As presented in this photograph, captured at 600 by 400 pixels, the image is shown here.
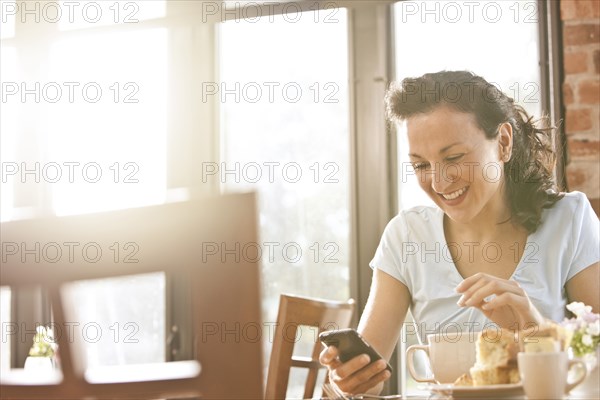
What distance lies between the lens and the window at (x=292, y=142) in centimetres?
283

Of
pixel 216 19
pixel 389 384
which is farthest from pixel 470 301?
pixel 216 19

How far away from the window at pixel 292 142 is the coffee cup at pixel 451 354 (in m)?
1.45

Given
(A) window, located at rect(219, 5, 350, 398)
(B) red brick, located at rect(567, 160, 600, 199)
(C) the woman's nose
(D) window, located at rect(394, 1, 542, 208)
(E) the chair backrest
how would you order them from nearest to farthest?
1. (E) the chair backrest
2. (C) the woman's nose
3. (B) red brick, located at rect(567, 160, 600, 199)
4. (D) window, located at rect(394, 1, 542, 208)
5. (A) window, located at rect(219, 5, 350, 398)

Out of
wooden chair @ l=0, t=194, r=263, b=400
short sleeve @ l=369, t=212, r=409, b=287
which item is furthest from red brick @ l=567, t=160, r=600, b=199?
wooden chair @ l=0, t=194, r=263, b=400

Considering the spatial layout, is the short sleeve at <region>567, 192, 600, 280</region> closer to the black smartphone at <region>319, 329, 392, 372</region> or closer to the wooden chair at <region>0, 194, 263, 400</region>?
the black smartphone at <region>319, 329, 392, 372</region>

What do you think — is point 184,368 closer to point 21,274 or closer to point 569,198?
point 21,274

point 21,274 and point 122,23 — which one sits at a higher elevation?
point 122,23

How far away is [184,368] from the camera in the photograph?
2.60ft

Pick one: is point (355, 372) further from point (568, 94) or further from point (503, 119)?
point (568, 94)

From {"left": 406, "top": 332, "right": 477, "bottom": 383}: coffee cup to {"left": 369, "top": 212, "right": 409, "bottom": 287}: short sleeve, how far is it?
723mm

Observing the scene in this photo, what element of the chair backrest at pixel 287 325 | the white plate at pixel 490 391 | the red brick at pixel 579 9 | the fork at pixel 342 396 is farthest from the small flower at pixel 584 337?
the red brick at pixel 579 9

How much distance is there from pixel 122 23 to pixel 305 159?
0.95 m

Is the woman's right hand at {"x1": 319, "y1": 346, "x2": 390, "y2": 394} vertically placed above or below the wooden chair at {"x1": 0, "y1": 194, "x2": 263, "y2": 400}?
below

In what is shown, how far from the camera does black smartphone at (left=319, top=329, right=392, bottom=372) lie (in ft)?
4.47
